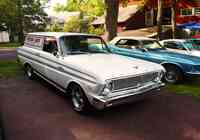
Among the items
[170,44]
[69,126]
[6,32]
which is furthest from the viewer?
[6,32]

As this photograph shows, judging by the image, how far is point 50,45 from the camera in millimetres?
6797

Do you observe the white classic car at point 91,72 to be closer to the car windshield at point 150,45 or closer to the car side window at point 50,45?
the car side window at point 50,45

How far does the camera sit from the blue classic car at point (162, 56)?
7763 millimetres

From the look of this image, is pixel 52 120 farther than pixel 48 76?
No

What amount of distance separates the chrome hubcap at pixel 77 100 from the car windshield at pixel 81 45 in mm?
1151

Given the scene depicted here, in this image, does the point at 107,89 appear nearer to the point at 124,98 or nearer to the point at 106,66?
the point at 124,98

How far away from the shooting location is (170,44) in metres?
11.5

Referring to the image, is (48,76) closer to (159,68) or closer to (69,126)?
(69,126)

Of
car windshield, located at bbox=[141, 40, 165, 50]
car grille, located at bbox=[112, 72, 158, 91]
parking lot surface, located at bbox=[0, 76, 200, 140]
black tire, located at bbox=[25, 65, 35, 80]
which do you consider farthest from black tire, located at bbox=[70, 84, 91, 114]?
car windshield, located at bbox=[141, 40, 165, 50]

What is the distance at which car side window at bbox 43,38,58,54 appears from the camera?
645cm

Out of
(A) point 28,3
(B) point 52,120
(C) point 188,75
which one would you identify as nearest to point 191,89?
(C) point 188,75

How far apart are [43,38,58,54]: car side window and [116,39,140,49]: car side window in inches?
143

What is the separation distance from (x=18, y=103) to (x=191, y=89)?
17.8 ft

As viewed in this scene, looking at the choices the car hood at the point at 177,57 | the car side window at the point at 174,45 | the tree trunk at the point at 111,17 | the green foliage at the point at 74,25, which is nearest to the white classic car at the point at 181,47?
the car side window at the point at 174,45
